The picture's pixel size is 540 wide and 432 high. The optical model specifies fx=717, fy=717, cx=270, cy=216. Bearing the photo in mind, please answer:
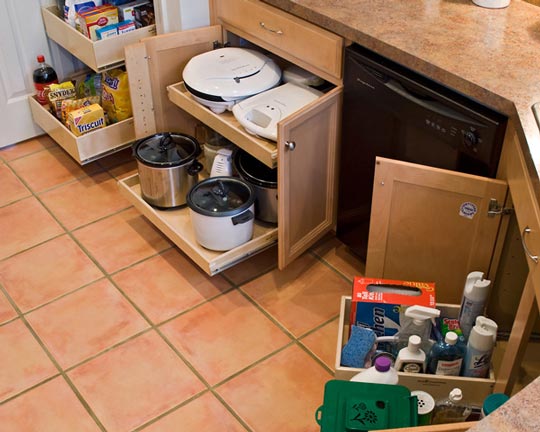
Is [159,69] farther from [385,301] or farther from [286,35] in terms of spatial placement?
[385,301]

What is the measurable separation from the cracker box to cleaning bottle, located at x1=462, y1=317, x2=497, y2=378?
175 cm

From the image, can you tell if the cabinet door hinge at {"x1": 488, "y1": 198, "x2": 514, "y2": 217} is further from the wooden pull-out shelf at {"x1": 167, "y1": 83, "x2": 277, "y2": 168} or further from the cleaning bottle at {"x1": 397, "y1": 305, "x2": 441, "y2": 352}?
the wooden pull-out shelf at {"x1": 167, "y1": 83, "x2": 277, "y2": 168}

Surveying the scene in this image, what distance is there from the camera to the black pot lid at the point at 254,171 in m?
2.47

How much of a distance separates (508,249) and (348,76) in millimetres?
698

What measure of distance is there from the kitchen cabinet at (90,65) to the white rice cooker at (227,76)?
385mm

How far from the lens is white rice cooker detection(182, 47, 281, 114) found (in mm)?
2451

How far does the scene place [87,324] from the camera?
235cm

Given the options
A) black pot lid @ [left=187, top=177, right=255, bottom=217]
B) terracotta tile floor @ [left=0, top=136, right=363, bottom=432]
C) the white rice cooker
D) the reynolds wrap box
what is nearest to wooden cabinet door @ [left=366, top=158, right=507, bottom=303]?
the reynolds wrap box

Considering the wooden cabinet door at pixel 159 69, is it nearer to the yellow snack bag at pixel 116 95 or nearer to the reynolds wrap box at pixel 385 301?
the yellow snack bag at pixel 116 95

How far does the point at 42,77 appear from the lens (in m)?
3.08

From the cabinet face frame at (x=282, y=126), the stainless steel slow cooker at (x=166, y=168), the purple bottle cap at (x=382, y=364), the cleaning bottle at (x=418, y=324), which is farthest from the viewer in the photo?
the stainless steel slow cooker at (x=166, y=168)

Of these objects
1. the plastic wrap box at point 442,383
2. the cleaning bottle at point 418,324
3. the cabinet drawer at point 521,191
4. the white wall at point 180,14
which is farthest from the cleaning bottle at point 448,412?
Result: the white wall at point 180,14

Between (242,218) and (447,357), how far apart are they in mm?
817

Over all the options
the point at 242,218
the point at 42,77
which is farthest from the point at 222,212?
the point at 42,77
